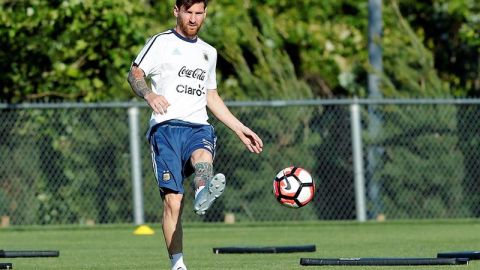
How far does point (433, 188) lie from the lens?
17953mm

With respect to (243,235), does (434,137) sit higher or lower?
higher

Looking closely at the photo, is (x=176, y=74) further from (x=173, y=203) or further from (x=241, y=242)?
(x=241, y=242)

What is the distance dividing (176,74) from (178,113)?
29cm

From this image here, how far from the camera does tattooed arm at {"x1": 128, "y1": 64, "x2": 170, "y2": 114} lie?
827 centimetres

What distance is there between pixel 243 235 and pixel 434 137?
3843 millimetres

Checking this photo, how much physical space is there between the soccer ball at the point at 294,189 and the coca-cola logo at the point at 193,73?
133 cm

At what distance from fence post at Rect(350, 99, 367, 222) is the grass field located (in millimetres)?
354

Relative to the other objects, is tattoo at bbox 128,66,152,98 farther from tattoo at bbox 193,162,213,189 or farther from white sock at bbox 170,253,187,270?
white sock at bbox 170,253,187,270

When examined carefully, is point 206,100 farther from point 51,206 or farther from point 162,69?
point 51,206

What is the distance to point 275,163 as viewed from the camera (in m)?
17.8

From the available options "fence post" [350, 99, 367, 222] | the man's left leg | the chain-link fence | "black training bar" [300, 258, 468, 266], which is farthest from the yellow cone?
the man's left leg

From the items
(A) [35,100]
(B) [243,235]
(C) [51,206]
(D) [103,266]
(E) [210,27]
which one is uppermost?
(E) [210,27]

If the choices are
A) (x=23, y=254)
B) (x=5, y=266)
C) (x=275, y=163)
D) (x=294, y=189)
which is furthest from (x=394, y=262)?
(x=275, y=163)

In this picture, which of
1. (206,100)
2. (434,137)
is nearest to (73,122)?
(434,137)
